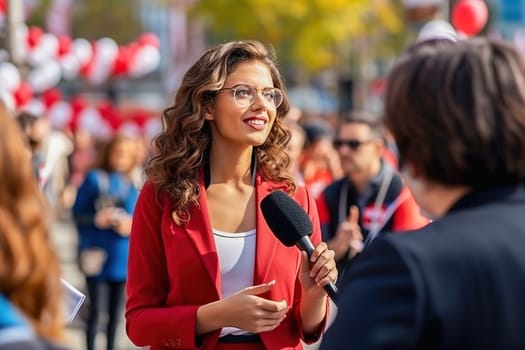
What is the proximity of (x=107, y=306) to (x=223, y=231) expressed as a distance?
548 centimetres

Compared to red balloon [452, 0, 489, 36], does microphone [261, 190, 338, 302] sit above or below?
above

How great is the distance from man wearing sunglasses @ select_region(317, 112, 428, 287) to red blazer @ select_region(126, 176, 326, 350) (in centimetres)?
216

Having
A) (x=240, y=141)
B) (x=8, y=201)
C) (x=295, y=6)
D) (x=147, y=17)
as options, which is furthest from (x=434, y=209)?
(x=147, y=17)

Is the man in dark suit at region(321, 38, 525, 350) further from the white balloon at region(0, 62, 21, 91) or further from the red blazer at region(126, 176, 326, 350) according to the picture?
the white balloon at region(0, 62, 21, 91)

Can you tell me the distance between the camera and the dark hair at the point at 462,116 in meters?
2.29

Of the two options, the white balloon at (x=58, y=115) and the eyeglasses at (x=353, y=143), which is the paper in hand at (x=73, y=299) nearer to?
the eyeglasses at (x=353, y=143)

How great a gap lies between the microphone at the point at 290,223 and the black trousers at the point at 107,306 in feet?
17.8

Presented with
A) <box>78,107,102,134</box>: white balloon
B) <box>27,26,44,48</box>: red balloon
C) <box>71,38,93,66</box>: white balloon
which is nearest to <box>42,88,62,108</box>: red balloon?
<box>71,38,93,66</box>: white balloon

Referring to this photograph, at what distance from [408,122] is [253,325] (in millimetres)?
1502

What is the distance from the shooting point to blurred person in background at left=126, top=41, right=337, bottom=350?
3.76 m

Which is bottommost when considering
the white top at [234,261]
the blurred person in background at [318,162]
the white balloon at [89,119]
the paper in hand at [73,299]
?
the white balloon at [89,119]

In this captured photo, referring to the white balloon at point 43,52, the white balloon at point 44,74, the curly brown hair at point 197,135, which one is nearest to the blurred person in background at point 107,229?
the curly brown hair at point 197,135

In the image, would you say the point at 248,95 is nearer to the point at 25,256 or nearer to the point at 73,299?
the point at 73,299

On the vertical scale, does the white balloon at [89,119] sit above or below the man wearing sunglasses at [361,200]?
below
